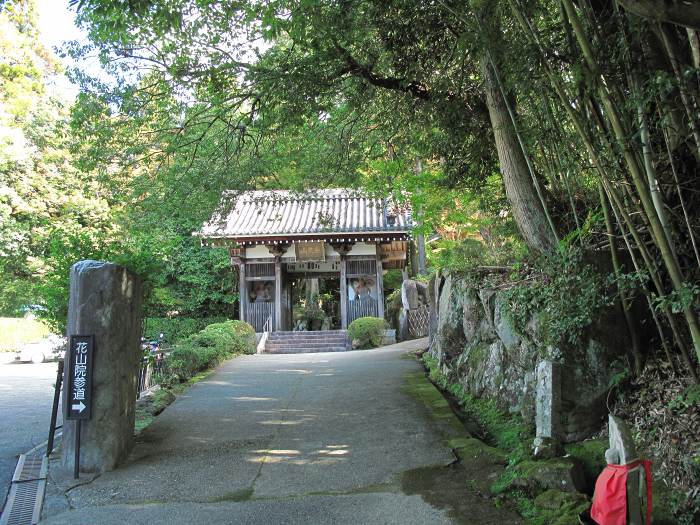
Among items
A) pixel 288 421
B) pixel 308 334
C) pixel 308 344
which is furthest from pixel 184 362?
pixel 308 334

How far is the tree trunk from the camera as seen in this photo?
5812 millimetres

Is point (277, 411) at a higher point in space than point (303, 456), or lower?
higher

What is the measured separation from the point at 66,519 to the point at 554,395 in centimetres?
405

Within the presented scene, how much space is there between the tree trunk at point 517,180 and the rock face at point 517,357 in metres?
0.83

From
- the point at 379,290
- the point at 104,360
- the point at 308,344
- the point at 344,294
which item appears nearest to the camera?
the point at 104,360

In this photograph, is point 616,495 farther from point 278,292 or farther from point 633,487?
point 278,292

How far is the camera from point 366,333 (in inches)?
642

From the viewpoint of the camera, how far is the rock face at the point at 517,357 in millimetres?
4653

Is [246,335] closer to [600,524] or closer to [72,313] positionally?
[72,313]

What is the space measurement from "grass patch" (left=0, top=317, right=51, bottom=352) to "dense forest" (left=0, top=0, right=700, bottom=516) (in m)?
12.5

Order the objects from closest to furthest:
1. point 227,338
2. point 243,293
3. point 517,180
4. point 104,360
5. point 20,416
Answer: point 104,360 → point 517,180 → point 20,416 → point 227,338 → point 243,293

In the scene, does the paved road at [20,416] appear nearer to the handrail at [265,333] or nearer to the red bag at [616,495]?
the red bag at [616,495]

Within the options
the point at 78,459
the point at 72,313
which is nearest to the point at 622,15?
the point at 72,313

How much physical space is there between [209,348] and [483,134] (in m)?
7.24
